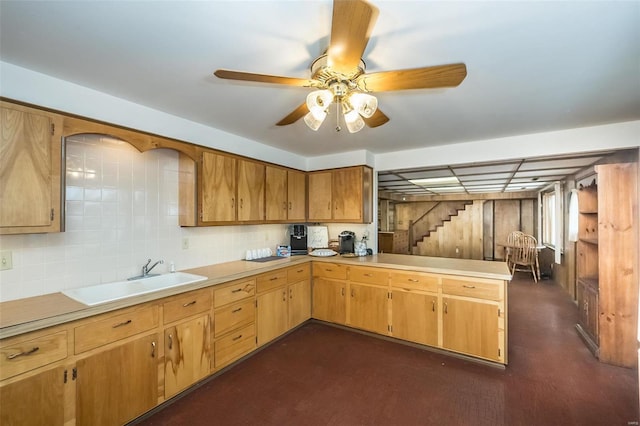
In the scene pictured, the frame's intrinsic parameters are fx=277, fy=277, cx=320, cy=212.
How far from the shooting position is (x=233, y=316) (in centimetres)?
252

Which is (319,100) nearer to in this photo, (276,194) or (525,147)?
(276,194)

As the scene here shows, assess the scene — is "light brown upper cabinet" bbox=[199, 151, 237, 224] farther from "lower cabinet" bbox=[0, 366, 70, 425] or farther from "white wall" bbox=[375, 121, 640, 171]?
"white wall" bbox=[375, 121, 640, 171]

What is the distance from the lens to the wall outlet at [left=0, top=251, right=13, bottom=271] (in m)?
1.71

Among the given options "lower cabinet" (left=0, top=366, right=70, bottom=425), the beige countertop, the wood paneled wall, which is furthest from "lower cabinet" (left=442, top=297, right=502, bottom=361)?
the wood paneled wall

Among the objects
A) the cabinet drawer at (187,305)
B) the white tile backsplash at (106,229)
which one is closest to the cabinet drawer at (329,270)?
the white tile backsplash at (106,229)

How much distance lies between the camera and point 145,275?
236 centimetres

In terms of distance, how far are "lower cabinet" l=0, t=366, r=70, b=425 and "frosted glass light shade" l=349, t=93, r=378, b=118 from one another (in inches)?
86.2

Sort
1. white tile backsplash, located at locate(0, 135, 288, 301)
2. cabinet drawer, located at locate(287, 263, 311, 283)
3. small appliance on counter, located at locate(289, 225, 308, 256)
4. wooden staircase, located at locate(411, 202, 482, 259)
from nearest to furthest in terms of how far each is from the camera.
→ white tile backsplash, located at locate(0, 135, 288, 301) → cabinet drawer, located at locate(287, 263, 311, 283) → small appliance on counter, located at locate(289, 225, 308, 256) → wooden staircase, located at locate(411, 202, 482, 259)

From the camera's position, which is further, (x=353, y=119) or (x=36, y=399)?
(x=353, y=119)

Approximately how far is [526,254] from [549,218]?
0.99m

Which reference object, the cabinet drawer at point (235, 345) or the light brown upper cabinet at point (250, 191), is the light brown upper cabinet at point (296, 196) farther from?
the cabinet drawer at point (235, 345)

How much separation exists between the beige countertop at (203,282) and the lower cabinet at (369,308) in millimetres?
307

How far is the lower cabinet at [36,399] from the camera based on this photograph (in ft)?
4.47

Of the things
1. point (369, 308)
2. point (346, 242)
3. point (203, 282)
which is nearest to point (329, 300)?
point (369, 308)
